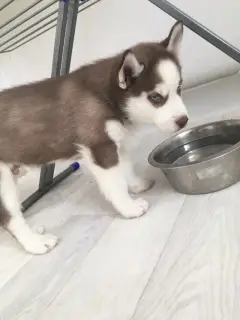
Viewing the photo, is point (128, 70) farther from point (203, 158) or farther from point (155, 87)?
point (203, 158)

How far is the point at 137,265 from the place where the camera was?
106cm

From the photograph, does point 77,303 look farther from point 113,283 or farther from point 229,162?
point 229,162

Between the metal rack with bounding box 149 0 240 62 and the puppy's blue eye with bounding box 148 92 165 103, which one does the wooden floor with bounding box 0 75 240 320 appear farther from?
the metal rack with bounding box 149 0 240 62

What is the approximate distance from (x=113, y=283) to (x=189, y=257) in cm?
19

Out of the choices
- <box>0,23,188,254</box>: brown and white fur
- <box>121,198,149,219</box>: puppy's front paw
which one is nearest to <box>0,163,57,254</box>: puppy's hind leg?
<box>0,23,188,254</box>: brown and white fur

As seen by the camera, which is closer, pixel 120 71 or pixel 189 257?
pixel 189 257

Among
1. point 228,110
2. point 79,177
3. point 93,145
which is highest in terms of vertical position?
point 93,145

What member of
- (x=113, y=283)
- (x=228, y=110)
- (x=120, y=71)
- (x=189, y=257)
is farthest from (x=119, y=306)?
(x=228, y=110)

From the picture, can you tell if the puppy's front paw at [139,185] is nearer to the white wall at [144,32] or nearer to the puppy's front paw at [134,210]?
the puppy's front paw at [134,210]

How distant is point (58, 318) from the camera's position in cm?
96

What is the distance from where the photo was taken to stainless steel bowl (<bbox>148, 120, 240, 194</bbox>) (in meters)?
1.23

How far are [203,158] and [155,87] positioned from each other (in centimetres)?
30

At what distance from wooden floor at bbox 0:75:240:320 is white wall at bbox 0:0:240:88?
110cm

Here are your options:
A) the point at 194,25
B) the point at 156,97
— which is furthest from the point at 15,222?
the point at 194,25
